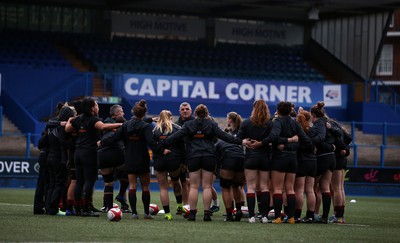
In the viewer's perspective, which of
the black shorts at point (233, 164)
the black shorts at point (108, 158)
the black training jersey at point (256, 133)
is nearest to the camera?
the black training jersey at point (256, 133)

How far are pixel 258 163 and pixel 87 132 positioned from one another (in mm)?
3115

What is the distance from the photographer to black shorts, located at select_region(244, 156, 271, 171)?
17328 mm

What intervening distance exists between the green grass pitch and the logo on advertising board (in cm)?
2282

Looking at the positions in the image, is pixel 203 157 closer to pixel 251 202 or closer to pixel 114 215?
pixel 251 202

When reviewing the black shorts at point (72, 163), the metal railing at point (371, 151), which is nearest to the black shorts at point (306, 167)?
the black shorts at point (72, 163)

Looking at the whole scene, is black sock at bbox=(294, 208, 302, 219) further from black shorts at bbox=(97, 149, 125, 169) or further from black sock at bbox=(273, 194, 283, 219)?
black shorts at bbox=(97, 149, 125, 169)

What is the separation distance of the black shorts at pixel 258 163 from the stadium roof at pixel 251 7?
24259 millimetres

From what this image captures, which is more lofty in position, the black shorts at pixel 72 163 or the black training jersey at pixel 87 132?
the black training jersey at pixel 87 132

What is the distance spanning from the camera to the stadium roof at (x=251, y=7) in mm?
41781

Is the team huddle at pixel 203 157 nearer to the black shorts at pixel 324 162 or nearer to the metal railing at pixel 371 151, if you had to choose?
the black shorts at pixel 324 162

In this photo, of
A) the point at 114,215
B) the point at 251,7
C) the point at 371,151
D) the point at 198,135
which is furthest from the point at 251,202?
the point at 251,7

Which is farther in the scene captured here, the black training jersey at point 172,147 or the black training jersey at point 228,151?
the black training jersey at point 228,151

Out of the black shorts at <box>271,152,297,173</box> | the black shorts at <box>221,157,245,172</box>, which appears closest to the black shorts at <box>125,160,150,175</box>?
the black shorts at <box>221,157,245,172</box>

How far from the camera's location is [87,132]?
57.6 feet
